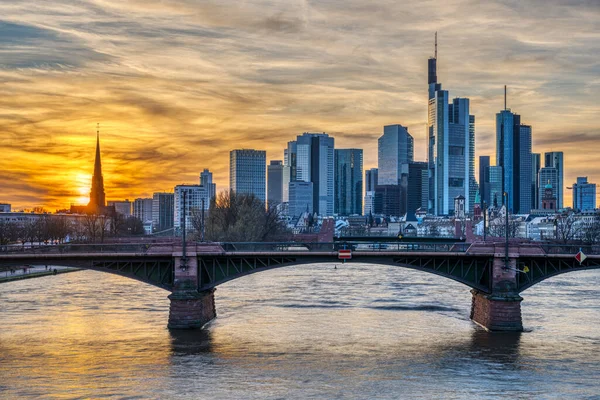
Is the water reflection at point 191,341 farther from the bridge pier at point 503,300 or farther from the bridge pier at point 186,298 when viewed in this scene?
the bridge pier at point 503,300

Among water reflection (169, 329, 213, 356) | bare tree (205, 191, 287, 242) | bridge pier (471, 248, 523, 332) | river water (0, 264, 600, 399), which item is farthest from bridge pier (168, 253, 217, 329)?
bare tree (205, 191, 287, 242)

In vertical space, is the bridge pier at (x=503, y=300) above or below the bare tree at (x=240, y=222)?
below

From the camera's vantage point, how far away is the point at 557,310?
7281cm

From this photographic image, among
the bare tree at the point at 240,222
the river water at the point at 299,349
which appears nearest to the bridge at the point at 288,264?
the river water at the point at 299,349

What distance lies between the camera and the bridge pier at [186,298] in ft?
203

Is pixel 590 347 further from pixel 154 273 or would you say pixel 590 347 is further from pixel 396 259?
pixel 154 273

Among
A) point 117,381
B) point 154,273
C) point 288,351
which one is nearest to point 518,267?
point 288,351

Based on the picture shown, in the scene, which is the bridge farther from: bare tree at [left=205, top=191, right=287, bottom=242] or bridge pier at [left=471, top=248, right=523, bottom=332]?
bare tree at [left=205, top=191, right=287, bottom=242]

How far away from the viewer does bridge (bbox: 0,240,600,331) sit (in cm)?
6222

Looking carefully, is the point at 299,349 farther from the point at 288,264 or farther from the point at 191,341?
the point at 288,264

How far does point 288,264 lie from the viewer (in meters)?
63.4

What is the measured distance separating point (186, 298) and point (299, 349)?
456 inches

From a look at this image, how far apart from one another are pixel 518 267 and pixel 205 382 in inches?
1131

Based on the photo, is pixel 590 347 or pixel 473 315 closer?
pixel 590 347
